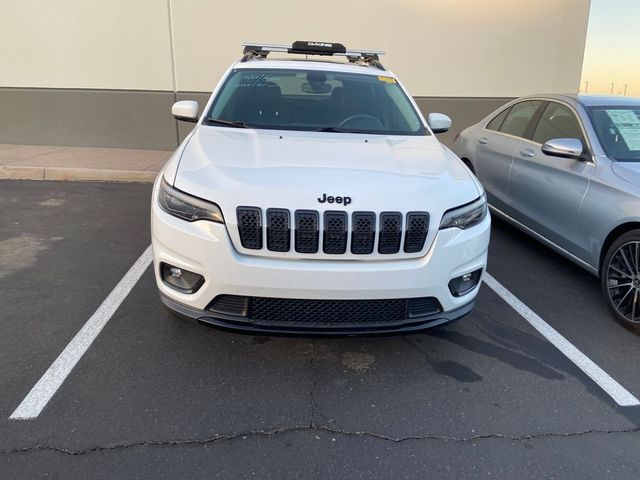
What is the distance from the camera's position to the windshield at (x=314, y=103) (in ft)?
13.5

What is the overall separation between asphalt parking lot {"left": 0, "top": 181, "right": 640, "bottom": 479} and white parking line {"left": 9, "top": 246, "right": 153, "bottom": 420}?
5cm

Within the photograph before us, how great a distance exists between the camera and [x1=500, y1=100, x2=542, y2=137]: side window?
5578 mm

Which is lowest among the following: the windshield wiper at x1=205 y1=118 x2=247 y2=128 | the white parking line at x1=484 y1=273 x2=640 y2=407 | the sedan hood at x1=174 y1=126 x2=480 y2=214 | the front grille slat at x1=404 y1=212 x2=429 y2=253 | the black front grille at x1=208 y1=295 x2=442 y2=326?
the white parking line at x1=484 y1=273 x2=640 y2=407

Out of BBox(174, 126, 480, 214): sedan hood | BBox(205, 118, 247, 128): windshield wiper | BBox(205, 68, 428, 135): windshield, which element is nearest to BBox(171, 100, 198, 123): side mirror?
BBox(205, 68, 428, 135): windshield

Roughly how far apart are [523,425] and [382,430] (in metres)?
0.78

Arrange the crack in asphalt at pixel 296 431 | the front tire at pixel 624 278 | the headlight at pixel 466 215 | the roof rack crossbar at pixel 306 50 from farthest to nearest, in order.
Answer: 1. the roof rack crossbar at pixel 306 50
2. the front tire at pixel 624 278
3. the headlight at pixel 466 215
4. the crack in asphalt at pixel 296 431

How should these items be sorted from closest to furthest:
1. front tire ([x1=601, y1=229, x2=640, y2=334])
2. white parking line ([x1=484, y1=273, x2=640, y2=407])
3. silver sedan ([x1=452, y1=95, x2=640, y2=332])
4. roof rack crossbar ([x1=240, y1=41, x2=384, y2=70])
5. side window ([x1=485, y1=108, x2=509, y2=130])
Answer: white parking line ([x1=484, y1=273, x2=640, y2=407]) → front tire ([x1=601, y1=229, x2=640, y2=334]) → silver sedan ([x1=452, y1=95, x2=640, y2=332]) → roof rack crossbar ([x1=240, y1=41, x2=384, y2=70]) → side window ([x1=485, y1=108, x2=509, y2=130])

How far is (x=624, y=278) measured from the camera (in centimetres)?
389

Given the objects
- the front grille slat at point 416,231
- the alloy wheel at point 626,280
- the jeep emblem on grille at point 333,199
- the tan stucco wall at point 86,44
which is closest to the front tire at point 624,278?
the alloy wheel at point 626,280

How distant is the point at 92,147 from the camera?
9500 mm

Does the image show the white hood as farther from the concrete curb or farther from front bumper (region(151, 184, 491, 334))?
the concrete curb

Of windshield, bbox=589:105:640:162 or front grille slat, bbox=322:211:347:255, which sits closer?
front grille slat, bbox=322:211:347:255

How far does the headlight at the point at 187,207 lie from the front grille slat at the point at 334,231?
557 mm

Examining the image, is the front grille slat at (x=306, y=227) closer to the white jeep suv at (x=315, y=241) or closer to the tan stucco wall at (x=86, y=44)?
the white jeep suv at (x=315, y=241)
